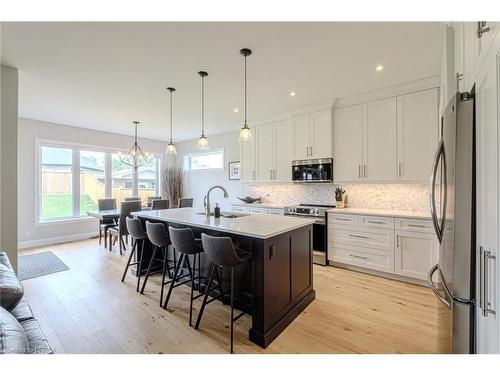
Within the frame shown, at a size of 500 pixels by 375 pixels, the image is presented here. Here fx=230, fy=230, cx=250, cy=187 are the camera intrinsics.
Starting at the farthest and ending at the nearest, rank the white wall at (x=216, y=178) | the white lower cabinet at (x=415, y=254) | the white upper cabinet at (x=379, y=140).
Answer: the white wall at (x=216, y=178) → the white upper cabinet at (x=379, y=140) → the white lower cabinet at (x=415, y=254)

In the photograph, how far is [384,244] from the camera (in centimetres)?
320

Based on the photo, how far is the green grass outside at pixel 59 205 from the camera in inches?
204

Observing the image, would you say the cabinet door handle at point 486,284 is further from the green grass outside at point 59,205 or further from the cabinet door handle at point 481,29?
the green grass outside at point 59,205

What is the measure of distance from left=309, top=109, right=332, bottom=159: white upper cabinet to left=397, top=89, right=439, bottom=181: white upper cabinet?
0.99m

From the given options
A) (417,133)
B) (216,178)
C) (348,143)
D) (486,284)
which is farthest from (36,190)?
(417,133)

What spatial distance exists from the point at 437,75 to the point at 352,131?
120 centimetres

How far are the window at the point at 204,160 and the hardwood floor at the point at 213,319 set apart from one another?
3.78m

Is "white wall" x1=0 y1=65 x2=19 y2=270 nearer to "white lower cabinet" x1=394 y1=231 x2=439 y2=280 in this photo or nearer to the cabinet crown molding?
the cabinet crown molding

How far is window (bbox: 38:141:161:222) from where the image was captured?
5.20 meters

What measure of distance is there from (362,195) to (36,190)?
21.9ft

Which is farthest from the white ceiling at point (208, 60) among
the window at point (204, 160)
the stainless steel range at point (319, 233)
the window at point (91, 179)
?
the window at point (204, 160)

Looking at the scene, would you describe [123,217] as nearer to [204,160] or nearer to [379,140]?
[204,160]

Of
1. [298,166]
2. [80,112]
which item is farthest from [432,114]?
[80,112]

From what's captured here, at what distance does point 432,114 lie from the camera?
306 cm
